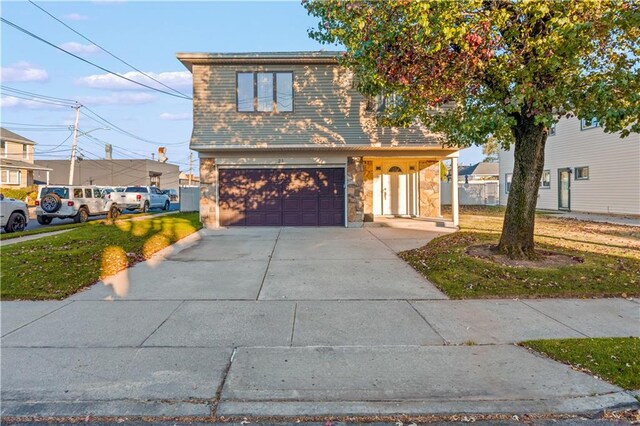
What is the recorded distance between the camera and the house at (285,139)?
13891 mm

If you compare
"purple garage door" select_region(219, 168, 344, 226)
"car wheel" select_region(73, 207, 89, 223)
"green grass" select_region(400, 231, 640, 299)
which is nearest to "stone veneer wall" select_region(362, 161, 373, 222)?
"purple garage door" select_region(219, 168, 344, 226)

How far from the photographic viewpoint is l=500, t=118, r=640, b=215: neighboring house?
58.3 feet

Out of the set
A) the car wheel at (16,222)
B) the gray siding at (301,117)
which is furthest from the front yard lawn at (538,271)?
the car wheel at (16,222)

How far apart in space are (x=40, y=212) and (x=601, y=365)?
65.0ft

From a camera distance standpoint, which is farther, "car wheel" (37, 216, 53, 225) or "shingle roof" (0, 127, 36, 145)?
"shingle roof" (0, 127, 36, 145)

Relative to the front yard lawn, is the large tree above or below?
above

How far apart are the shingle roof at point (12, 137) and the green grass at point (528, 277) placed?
4127 centimetres

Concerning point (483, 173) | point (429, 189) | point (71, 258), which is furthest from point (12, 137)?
point (483, 173)

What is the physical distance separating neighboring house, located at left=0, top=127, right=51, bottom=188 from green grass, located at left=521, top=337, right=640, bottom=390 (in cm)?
3739

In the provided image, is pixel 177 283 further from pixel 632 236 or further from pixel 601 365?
pixel 632 236

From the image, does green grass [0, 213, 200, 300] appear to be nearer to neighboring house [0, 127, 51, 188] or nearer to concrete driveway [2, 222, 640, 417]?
concrete driveway [2, 222, 640, 417]

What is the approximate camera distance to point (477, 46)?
7086 mm

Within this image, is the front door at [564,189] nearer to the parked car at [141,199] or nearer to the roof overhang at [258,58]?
the roof overhang at [258,58]

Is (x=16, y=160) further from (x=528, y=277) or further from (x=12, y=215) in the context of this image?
(x=528, y=277)
